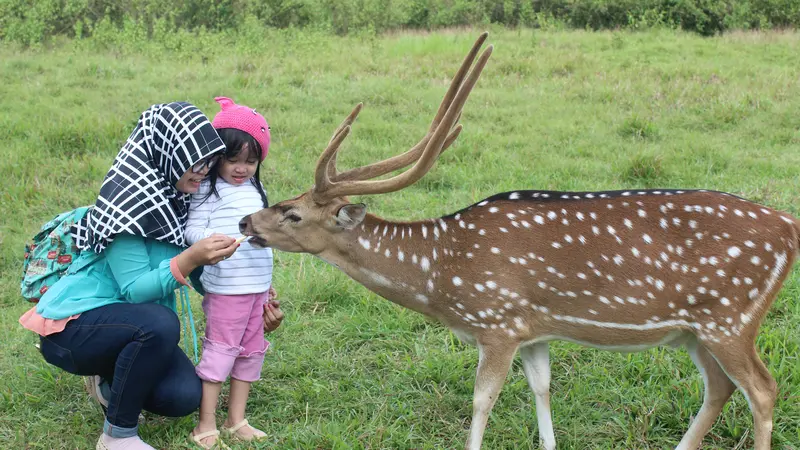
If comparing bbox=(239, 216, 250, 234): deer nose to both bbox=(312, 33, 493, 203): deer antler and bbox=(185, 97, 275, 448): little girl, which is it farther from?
bbox=(312, 33, 493, 203): deer antler

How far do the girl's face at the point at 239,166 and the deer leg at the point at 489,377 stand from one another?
4.32ft

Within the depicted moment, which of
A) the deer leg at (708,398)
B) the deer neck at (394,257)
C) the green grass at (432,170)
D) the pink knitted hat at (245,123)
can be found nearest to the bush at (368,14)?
the green grass at (432,170)

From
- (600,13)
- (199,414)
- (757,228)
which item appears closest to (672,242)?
(757,228)

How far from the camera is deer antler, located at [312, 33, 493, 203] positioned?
11.0ft

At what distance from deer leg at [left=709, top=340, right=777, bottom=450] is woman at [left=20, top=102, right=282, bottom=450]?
2.08m

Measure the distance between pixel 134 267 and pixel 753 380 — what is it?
260cm

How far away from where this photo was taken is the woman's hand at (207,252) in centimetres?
315

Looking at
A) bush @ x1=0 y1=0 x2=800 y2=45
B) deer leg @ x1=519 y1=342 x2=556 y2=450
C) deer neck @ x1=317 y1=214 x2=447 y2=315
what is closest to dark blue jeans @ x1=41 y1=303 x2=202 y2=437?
deer neck @ x1=317 y1=214 x2=447 y2=315

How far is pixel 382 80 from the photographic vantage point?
10.8 metres

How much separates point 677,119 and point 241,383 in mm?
6776

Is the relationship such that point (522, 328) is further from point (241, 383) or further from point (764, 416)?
point (241, 383)

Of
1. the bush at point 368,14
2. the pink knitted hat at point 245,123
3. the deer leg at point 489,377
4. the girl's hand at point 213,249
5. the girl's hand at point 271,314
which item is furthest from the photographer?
the bush at point 368,14

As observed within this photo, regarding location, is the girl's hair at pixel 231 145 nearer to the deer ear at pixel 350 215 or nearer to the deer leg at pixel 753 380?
the deer ear at pixel 350 215

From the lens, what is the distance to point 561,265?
3340 millimetres
